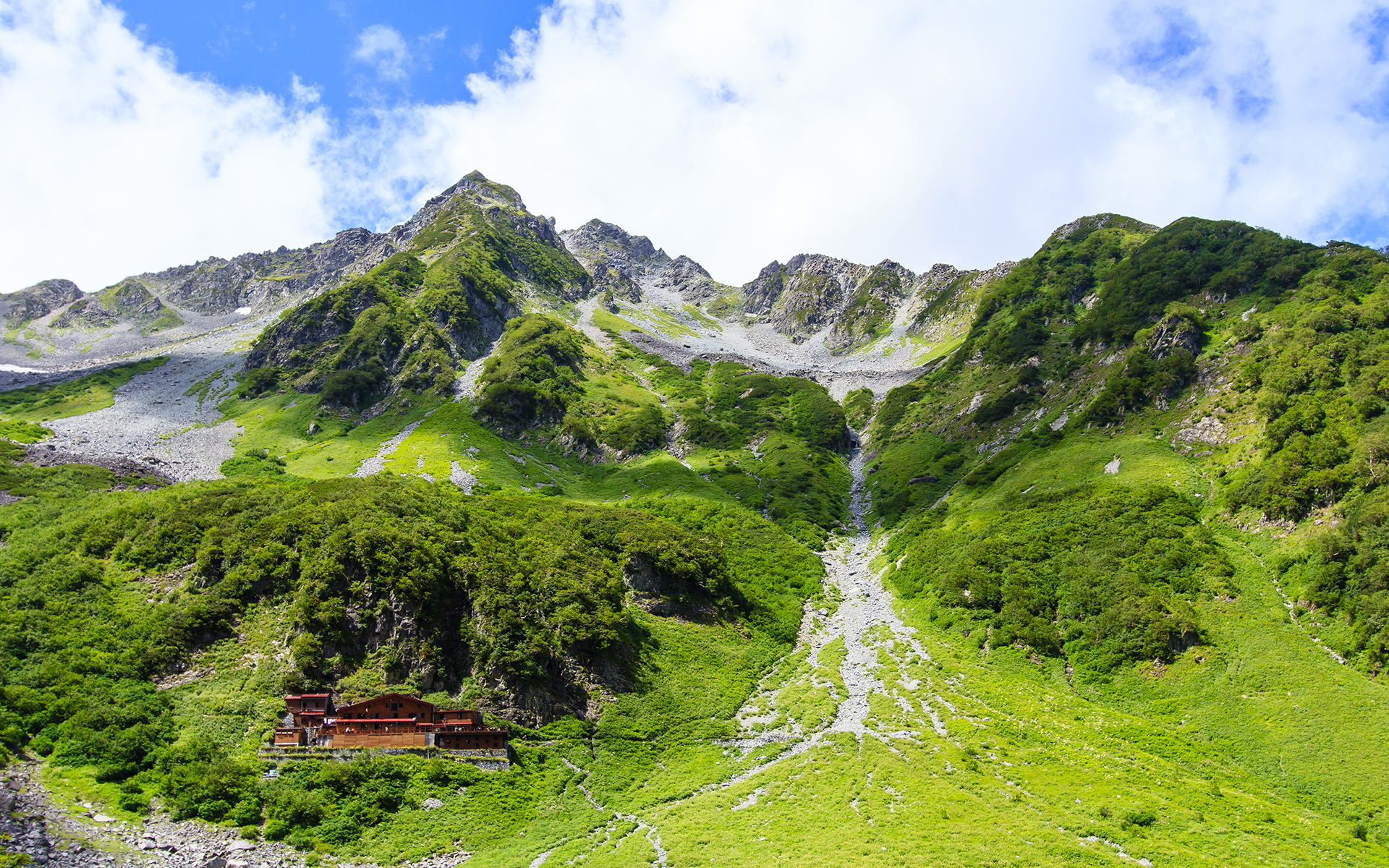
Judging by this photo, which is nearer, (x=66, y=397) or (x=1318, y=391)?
(x=1318, y=391)

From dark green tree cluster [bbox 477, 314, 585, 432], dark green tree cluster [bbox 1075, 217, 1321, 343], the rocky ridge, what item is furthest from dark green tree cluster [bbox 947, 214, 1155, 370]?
the rocky ridge

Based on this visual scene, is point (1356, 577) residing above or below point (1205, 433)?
below

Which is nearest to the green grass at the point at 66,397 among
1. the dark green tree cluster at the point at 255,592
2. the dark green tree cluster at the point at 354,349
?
the dark green tree cluster at the point at 354,349

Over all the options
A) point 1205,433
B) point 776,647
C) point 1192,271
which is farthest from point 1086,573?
point 1192,271

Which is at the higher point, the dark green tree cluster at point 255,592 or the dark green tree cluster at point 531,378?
the dark green tree cluster at point 531,378

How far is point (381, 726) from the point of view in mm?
37375

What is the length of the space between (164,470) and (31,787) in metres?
92.4

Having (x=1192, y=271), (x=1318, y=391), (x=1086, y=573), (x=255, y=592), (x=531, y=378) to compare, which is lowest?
(x=255, y=592)

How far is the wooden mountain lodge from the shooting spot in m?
36.2

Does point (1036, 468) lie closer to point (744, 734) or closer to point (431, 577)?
point (744, 734)

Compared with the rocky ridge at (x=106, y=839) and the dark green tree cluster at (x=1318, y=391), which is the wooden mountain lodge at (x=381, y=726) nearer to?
the rocky ridge at (x=106, y=839)

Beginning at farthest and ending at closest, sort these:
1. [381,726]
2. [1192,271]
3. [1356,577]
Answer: [1192,271] → [1356,577] → [381,726]

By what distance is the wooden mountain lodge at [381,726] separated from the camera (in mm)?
36188

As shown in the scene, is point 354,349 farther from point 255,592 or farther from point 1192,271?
point 1192,271
